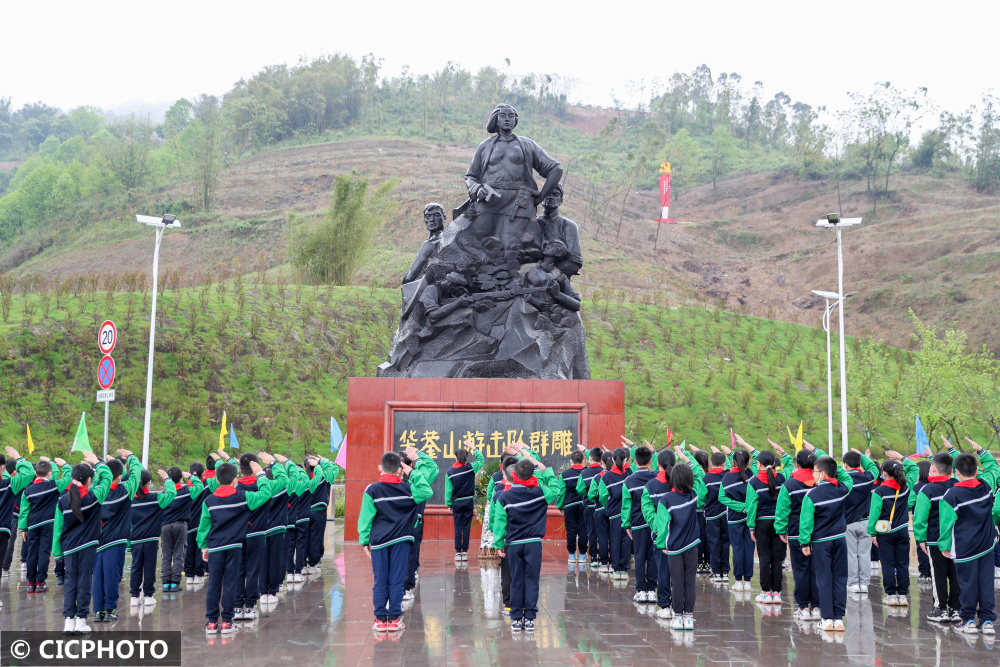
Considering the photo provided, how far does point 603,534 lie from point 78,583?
16.6 feet

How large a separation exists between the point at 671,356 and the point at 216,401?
14.6 metres

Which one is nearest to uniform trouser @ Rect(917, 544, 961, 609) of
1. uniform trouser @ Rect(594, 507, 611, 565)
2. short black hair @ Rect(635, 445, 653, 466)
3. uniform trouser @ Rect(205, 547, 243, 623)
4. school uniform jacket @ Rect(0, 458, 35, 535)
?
short black hair @ Rect(635, 445, 653, 466)

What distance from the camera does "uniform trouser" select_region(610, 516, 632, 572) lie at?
807 centimetres

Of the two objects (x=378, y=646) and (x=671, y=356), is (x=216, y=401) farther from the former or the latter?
(x=378, y=646)

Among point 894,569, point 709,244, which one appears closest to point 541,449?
point 894,569

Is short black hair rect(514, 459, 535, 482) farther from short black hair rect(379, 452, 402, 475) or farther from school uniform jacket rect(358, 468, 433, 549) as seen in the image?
short black hair rect(379, 452, 402, 475)

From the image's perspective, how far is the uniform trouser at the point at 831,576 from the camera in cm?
611

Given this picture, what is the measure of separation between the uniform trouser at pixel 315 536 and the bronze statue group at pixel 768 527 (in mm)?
1546

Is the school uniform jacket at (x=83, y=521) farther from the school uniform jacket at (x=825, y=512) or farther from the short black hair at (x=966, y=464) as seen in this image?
the short black hair at (x=966, y=464)

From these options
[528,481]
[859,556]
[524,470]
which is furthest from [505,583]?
[859,556]

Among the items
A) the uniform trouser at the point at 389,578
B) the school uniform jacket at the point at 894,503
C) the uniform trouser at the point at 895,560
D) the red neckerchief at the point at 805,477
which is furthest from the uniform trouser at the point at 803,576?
the uniform trouser at the point at 389,578

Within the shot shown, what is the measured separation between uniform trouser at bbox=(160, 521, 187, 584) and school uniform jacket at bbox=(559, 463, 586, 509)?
3.98 m

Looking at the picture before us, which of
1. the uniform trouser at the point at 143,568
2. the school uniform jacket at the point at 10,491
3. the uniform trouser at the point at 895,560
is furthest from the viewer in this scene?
the school uniform jacket at the point at 10,491

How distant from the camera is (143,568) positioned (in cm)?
695
